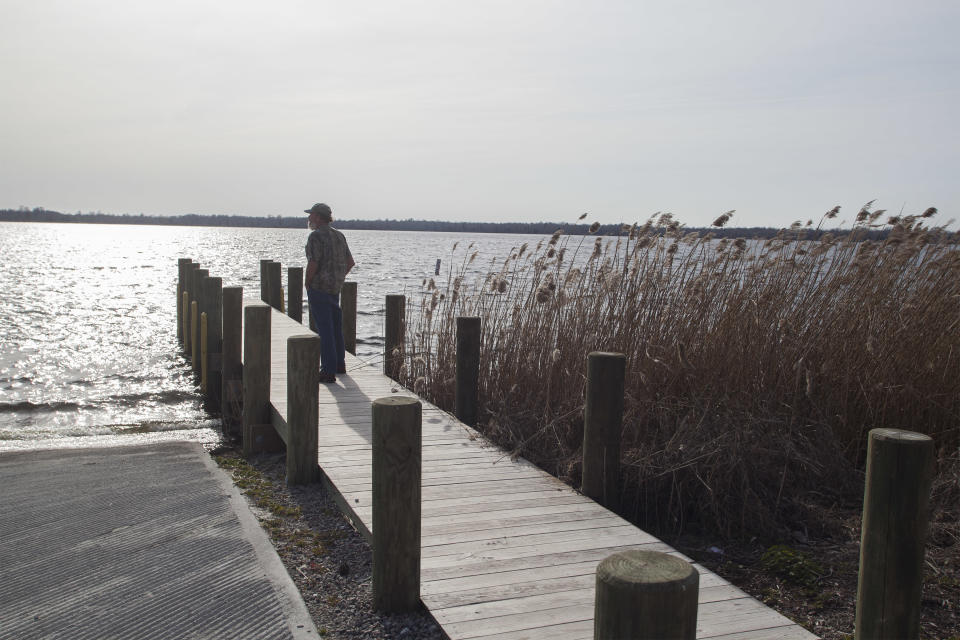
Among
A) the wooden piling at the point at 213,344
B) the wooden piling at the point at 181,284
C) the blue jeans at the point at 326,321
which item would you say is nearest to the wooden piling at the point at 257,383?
the blue jeans at the point at 326,321

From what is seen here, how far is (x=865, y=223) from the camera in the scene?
20.5ft

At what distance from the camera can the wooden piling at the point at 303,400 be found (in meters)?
5.24

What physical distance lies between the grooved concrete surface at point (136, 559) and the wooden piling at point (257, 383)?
20.9 inches

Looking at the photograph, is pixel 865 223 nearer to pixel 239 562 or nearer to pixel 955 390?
pixel 955 390

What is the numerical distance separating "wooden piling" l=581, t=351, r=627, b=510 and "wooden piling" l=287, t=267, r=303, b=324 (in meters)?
7.80

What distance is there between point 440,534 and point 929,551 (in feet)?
8.92

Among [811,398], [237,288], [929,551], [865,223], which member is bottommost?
[929,551]

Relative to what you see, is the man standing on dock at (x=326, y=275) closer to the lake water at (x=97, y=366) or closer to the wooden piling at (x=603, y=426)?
the lake water at (x=97, y=366)

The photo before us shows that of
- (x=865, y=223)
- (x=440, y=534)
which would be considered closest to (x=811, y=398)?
(x=865, y=223)

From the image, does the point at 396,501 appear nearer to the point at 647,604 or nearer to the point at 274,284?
the point at 647,604

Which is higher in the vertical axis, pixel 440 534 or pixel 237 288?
pixel 237 288

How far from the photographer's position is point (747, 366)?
549cm

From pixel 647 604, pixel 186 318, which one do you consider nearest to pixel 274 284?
pixel 186 318

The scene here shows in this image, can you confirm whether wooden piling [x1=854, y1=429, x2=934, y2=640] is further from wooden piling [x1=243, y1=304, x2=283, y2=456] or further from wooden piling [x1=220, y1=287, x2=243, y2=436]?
wooden piling [x1=220, y1=287, x2=243, y2=436]
